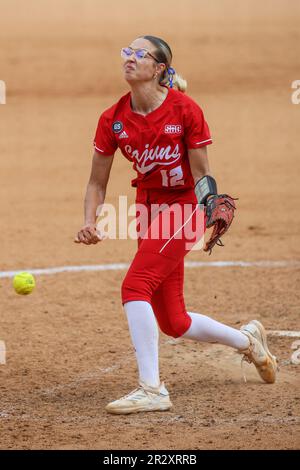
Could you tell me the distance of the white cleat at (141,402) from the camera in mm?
5992

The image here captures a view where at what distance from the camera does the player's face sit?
600 centimetres

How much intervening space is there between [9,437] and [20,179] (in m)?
7.98

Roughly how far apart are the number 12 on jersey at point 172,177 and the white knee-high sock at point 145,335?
0.74m

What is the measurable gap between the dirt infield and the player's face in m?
1.98

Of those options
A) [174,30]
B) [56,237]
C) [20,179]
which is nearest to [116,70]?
[174,30]

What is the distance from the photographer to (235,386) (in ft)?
21.7

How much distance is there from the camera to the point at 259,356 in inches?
257

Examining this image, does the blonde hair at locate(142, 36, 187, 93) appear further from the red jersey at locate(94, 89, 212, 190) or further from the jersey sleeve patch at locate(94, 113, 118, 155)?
the jersey sleeve patch at locate(94, 113, 118, 155)
